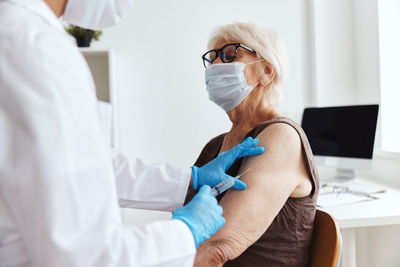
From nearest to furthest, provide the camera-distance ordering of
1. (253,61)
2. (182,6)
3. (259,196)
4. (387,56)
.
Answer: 1. (259,196)
2. (253,61)
3. (387,56)
4. (182,6)

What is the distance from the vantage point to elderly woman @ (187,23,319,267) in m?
0.99

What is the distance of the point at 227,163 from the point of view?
118 centimetres

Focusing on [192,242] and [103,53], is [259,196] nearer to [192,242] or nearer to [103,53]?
[192,242]

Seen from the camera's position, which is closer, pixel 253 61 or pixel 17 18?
pixel 17 18

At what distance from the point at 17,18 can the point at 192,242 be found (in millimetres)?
528

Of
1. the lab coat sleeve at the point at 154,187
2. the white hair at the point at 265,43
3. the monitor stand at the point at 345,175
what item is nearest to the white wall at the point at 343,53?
the monitor stand at the point at 345,175

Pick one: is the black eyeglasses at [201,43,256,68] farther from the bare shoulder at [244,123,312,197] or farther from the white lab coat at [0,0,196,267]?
the white lab coat at [0,0,196,267]

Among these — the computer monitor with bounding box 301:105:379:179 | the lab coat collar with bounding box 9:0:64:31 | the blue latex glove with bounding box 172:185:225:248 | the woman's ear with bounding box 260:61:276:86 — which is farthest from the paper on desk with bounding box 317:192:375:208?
the lab coat collar with bounding box 9:0:64:31

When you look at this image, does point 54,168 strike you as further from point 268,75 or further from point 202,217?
point 268,75

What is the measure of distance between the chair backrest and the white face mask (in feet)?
2.93

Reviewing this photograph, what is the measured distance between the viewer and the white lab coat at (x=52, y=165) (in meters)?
0.58

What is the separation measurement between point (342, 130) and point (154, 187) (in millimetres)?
1479

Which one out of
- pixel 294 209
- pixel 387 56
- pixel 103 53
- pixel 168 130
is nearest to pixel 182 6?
pixel 103 53

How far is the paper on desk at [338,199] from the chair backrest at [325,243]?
2.01 ft
